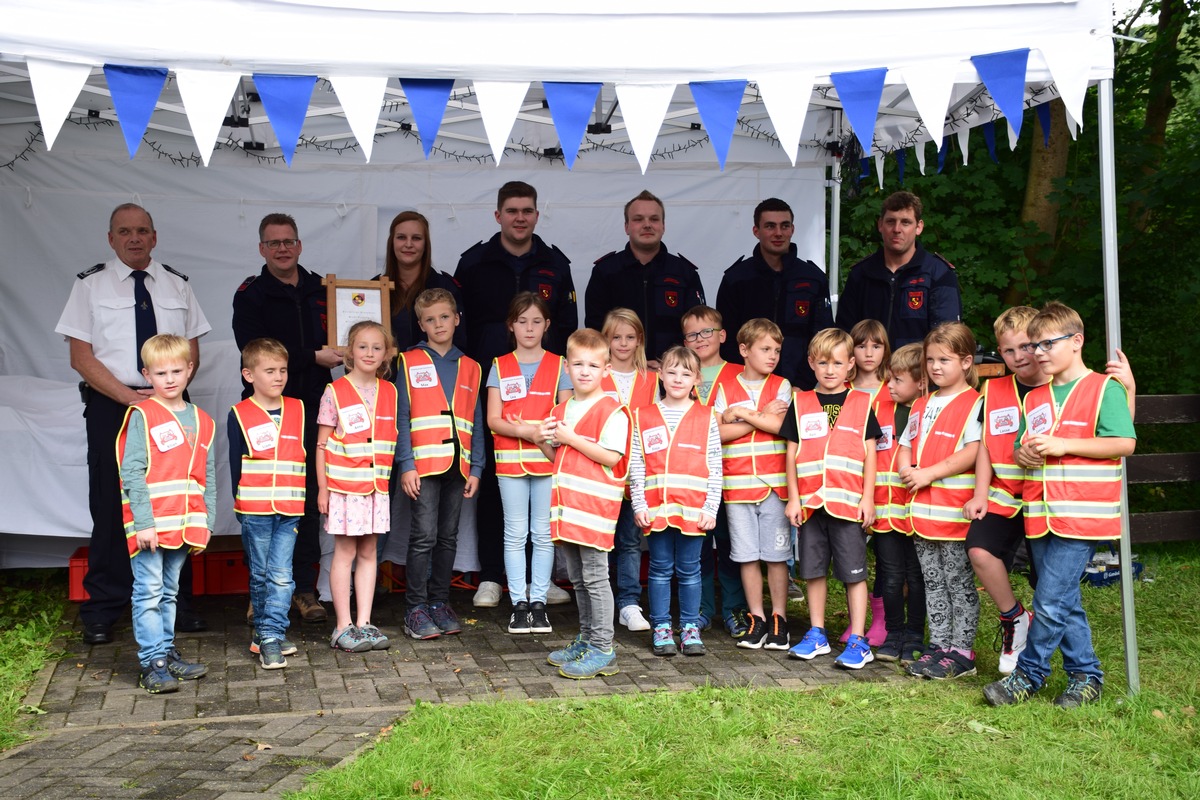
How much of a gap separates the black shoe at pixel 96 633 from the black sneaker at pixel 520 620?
1.90m

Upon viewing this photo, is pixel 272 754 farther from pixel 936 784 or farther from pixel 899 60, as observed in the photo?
pixel 899 60

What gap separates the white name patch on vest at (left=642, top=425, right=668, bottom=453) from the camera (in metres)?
5.02

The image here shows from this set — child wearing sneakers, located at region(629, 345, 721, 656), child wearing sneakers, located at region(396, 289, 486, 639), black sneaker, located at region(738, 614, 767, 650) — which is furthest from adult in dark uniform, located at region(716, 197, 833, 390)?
child wearing sneakers, located at region(396, 289, 486, 639)

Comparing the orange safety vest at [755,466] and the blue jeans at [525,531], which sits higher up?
the orange safety vest at [755,466]

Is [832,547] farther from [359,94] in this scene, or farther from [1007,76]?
[359,94]

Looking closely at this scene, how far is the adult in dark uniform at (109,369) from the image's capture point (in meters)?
5.26

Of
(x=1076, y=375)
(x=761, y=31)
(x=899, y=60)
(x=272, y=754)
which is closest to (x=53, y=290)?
(x=272, y=754)

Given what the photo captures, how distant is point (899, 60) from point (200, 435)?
330 centimetres

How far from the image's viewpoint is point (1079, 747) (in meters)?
3.82

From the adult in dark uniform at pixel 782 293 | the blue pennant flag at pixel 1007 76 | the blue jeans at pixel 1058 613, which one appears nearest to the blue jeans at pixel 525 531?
the adult in dark uniform at pixel 782 293

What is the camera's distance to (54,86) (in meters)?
4.03

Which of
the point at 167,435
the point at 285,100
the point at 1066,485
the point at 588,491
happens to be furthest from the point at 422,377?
the point at 1066,485

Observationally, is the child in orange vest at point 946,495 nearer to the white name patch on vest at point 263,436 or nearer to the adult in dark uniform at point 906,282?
the adult in dark uniform at point 906,282

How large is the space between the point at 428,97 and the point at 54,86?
4.43 ft
